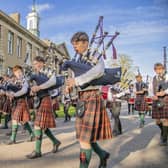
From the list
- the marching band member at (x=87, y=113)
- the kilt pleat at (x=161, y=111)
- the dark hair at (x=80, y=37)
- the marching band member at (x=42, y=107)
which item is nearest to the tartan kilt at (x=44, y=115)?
the marching band member at (x=42, y=107)

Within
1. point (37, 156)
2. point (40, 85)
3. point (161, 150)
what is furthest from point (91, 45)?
point (161, 150)

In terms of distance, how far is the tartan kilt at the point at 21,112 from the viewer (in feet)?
22.4

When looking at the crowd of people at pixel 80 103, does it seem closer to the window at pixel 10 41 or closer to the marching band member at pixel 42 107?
the marching band member at pixel 42 107

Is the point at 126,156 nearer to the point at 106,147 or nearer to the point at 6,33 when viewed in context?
the point at 106,147

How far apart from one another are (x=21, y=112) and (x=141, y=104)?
4.62 meters

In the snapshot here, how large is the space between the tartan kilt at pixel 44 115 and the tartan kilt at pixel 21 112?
116 centimetres

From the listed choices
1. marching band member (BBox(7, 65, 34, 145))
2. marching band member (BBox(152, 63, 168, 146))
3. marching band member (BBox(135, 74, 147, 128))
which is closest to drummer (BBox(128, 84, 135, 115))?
marching band member (BBox(135, 74, 147, 128))

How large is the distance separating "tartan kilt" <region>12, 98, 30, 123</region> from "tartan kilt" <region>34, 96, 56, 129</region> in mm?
1160

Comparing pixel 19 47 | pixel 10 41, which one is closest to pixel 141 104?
pixel 10 41

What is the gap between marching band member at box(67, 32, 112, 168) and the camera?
3898mm

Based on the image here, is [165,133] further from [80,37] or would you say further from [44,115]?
[80,37]

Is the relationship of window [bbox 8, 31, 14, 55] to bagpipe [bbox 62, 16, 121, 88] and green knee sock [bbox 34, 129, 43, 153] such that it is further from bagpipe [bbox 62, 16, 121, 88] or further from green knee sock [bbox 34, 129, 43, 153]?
bagpipe [bbox 62, 16, 121, 88]

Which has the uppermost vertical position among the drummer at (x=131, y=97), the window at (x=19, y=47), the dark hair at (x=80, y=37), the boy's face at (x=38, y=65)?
the window at (x=19, y=47)

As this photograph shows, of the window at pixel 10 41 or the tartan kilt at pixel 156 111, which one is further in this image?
the window at pixel 10 41
